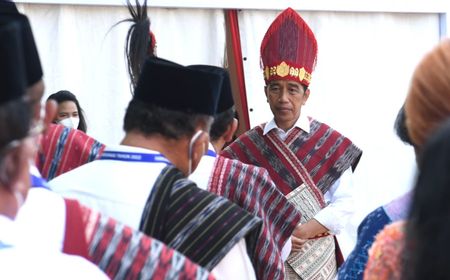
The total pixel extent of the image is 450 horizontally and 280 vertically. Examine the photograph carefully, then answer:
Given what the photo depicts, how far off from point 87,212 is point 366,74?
394 cm

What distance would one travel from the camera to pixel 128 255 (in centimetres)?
179

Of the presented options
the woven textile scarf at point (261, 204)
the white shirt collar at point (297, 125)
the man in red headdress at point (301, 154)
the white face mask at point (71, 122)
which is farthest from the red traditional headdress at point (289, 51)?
the woven textile scarf at point (261, 204)

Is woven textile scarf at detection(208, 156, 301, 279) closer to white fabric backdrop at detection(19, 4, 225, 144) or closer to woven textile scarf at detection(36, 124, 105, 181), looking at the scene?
woven textile scarf at detection(36, 124, 105, 181)

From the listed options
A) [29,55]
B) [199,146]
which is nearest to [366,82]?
[199,146]

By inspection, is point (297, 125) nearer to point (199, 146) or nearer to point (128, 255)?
point (199, 146)

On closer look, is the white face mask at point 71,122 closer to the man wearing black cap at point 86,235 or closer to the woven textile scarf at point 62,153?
the woven textile scarf at point 62,153

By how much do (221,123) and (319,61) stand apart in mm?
2547

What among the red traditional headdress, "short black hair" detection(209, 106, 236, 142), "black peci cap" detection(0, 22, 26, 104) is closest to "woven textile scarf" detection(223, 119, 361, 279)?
the red traditional headdress

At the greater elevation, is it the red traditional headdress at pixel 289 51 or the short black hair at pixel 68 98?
the red traditional headdress at pixel 289 51

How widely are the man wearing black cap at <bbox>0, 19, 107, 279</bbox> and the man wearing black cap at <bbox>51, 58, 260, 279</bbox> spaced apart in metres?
0.85

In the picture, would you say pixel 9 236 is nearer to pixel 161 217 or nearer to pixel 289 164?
pixel 161 217

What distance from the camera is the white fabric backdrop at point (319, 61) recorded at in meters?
4.74

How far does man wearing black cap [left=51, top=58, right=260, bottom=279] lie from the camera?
7.26 feet

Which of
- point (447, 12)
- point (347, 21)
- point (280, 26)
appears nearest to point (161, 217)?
point (280, 26)
